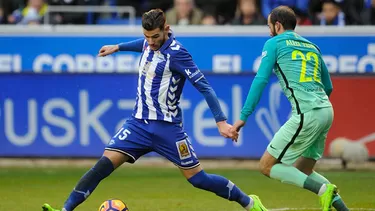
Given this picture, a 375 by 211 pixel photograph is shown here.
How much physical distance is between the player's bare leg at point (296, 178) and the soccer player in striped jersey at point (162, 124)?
37 centimetres

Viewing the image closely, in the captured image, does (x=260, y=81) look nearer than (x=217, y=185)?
Yes

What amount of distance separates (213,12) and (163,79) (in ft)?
29.2

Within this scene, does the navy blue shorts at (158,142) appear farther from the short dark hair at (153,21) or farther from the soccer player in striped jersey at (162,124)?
the short dark hair at (153,21)

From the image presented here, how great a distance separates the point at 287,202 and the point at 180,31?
194 inches

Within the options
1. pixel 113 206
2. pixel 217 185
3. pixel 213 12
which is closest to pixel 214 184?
pixel 217 185

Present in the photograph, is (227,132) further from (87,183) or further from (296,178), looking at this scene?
(87,183)

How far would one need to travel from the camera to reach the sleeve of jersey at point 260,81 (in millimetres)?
8820

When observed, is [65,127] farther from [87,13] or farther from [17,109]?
[87,13]

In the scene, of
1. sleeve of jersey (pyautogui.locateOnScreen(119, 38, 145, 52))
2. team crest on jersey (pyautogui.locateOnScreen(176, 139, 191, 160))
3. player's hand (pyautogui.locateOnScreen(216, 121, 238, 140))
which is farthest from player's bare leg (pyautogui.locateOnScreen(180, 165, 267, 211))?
sleeve of jersey (pyautogui.locateOnScreen(119, 38, 145, 52))

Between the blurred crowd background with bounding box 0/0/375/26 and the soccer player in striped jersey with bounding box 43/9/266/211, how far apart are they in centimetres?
733

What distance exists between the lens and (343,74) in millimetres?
14805

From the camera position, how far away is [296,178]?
352 inches

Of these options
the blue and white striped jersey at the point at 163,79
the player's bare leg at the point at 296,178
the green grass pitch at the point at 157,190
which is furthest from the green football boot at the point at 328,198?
the green grass pitch at the point at 157,190

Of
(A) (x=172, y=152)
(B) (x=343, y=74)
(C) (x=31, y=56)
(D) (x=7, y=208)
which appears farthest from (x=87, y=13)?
(A) (x=172, y=152)
